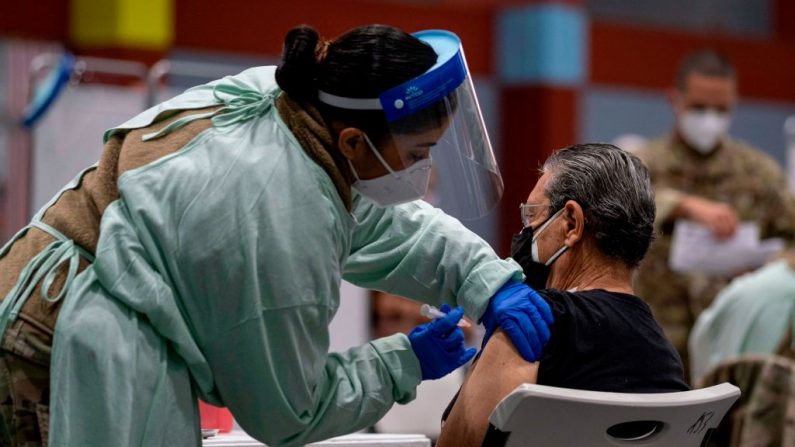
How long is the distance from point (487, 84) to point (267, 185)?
6.33 m

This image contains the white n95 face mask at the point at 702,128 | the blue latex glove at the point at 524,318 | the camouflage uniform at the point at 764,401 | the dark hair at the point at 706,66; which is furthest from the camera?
the white n95 face mask at the point at 702,128

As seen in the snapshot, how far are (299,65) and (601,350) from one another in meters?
0.63

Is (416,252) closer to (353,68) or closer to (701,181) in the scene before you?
(353,68)

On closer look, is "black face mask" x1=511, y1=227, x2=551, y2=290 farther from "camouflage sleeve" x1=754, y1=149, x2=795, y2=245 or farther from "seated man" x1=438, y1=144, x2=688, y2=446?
"camouflage sleeve" x1=754, y1=149, x2=795, y2=245

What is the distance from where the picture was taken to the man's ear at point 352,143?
1.73 m

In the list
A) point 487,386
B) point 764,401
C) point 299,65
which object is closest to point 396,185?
point 299,65

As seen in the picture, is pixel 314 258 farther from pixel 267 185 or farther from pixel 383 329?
pixel 383 329

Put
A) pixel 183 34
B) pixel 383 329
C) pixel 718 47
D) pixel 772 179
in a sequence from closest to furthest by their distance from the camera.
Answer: pixel 383 329 → pixel 772 179 → pixel 183 34 → pixel 718 47

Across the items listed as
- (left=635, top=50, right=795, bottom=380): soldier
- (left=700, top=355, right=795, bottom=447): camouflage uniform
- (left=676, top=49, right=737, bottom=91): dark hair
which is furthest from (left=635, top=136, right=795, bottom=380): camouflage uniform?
(left=700, top=355, right=795, bottom=447): camouflage uniform

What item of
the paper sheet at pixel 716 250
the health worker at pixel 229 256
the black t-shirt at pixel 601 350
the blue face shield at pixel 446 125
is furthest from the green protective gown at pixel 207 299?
the paper sheet at pixel 716 250

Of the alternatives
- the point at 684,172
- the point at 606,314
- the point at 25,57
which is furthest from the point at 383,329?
the point at 25,57

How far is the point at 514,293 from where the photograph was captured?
1927 mm

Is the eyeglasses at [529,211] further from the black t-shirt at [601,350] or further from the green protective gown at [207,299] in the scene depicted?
the green protective gown at [207,299]

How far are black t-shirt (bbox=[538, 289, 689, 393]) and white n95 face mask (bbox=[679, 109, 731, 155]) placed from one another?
9.73 ft
